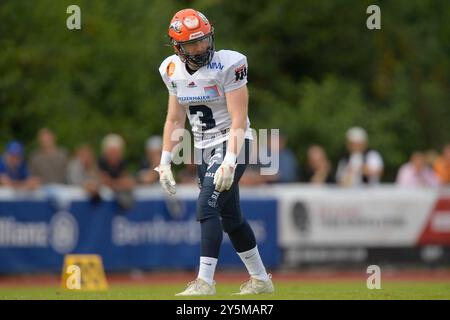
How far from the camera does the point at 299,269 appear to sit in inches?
803

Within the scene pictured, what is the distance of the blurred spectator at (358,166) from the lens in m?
20.5

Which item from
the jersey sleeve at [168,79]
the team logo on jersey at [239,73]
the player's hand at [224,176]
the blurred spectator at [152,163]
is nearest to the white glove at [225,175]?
the player's hand at [224,176]

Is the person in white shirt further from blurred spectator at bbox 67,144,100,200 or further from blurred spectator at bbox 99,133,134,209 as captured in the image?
blurred spectator at bbox 67,144,100,200

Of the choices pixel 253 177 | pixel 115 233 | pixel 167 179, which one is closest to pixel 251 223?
pixel 253 177

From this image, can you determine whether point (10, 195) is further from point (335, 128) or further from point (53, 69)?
point (335, 128)

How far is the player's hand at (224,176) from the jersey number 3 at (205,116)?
557mm

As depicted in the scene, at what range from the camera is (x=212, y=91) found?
34.8 ft

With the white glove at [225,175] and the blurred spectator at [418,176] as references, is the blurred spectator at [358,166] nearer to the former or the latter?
the blurred spectator at [418,176]

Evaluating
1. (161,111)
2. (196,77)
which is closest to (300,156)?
(161,111)

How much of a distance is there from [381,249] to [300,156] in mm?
9688

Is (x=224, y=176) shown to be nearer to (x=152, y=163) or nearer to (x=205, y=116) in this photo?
(x=205, y=116)

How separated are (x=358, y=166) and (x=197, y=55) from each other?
10.5 m

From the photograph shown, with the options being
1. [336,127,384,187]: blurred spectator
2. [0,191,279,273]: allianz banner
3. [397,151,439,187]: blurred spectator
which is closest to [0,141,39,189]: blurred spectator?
[0,191,279,273]: allianz banner

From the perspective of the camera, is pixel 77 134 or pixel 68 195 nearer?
pixel 68 195
